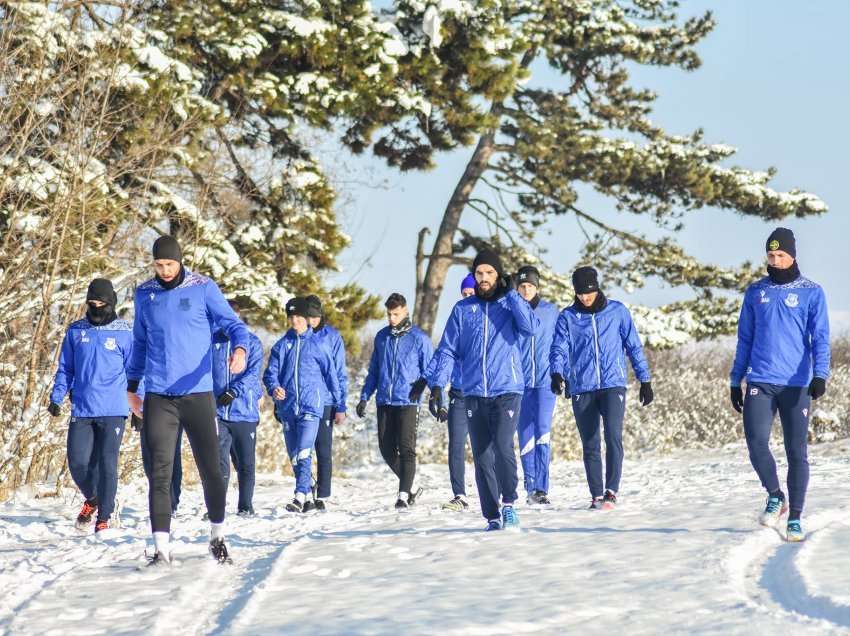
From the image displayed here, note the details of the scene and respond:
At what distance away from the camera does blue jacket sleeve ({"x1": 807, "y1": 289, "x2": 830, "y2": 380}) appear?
8.08 meters

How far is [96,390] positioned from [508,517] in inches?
140

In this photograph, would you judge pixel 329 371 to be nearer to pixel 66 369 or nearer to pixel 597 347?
pixel 66 369

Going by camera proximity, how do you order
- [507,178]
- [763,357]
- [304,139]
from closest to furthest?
1. [763,357]
2. [304,139]
3. [507,178]

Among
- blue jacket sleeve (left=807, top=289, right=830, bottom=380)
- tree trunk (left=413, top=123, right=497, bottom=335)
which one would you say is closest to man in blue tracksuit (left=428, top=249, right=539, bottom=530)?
blue jacket sleeve (left=807, top=289, right=830, bottom=380)

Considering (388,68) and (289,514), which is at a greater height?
(388,68)

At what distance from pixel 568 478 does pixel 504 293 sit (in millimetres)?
9191

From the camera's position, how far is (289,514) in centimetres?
1115

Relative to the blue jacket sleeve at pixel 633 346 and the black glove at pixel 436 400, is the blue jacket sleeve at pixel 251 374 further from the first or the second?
the blue jacket sleeve at pixel 633 346

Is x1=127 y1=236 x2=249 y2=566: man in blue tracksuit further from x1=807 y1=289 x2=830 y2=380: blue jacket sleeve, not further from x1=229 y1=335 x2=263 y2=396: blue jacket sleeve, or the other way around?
x1=807 y1=289 x2=830 y2=380: blue jacket sleeve

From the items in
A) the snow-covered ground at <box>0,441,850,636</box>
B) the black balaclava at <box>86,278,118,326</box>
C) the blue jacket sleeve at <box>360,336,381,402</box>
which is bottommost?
the snow-covered ground at <box>0,441,850,636</box>

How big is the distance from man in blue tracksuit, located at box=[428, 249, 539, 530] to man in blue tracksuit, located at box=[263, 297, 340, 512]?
299cm

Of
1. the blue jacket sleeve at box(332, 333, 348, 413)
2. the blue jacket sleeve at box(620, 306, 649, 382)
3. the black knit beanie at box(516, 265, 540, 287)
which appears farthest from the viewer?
the blue jacket sleeve at box(332, 333, 348, 413)

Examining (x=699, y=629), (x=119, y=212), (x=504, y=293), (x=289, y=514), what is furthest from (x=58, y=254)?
(x=699, y=629)

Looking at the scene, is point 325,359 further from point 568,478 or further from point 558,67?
point 558,67
